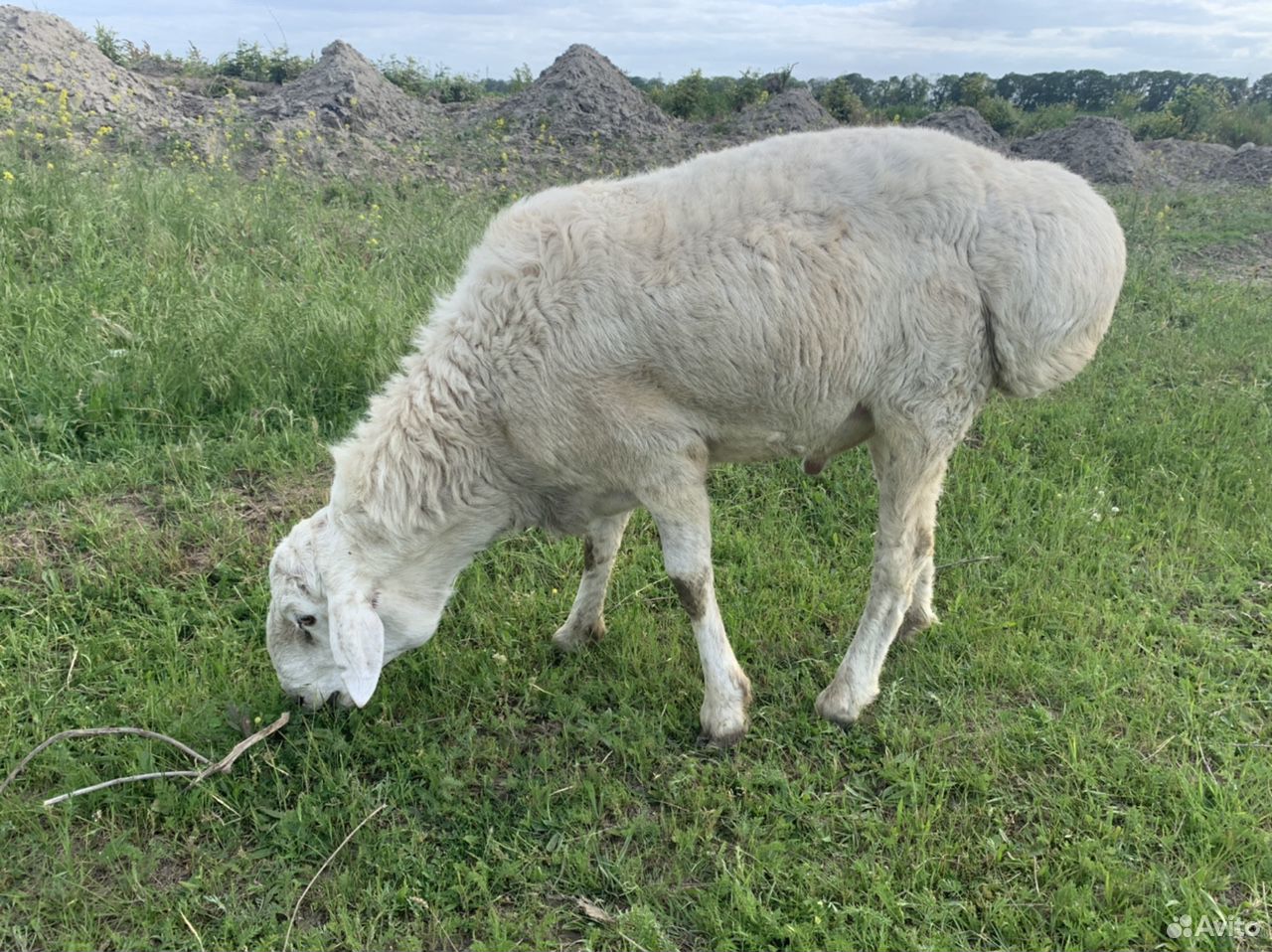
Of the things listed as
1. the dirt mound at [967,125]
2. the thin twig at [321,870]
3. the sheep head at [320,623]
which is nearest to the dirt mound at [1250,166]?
the dirt mound at [967,125]

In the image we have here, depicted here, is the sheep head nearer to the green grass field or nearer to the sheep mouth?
the sheep mouth

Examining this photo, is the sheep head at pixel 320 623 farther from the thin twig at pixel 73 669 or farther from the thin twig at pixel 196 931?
the thin twig at pixel 73 669

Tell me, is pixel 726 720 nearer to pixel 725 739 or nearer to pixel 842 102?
pixel 725 739

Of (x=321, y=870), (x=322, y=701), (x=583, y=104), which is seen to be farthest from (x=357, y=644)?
(x=583, y=104)

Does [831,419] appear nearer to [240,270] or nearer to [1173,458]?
[1173,458]

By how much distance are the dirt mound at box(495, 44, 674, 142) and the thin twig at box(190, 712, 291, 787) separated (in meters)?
9.58

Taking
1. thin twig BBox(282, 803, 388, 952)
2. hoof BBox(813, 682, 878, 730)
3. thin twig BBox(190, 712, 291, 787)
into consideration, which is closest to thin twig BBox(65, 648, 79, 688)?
thin twig BBox(190, 712, 291, 787)

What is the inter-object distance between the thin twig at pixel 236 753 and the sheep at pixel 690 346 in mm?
170

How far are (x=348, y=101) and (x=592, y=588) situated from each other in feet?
30.8

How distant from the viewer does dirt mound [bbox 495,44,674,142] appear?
11.5 m

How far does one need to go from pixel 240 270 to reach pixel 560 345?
4.31 meters

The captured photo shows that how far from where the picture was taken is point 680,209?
313cm

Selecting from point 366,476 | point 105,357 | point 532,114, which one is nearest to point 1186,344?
point 366,476

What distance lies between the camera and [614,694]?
3.67 meters
